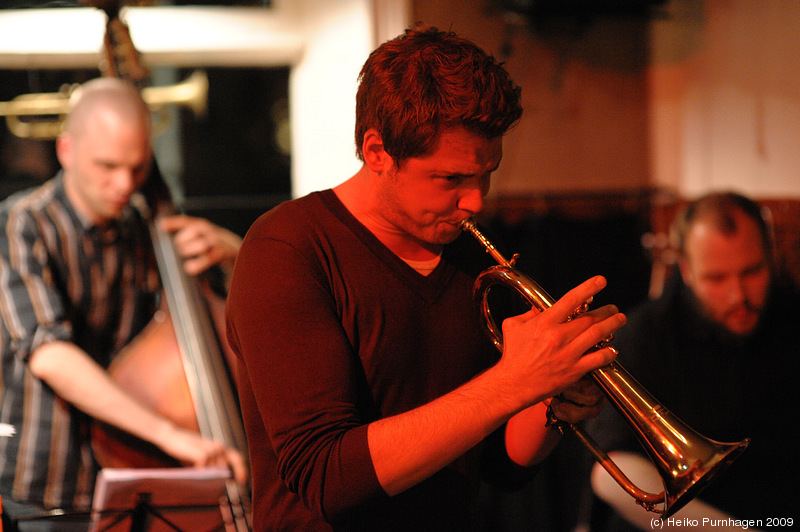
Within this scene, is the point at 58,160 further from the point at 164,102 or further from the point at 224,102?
the point at 224,102

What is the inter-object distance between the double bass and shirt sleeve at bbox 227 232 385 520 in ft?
3.04

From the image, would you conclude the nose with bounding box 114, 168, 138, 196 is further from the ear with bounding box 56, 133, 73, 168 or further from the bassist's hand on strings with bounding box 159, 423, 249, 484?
the bassist's hand on strings with bounding box 159, 423, 249, 484

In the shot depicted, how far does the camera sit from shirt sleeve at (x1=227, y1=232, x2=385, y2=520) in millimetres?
1058

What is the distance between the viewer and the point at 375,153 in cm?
124

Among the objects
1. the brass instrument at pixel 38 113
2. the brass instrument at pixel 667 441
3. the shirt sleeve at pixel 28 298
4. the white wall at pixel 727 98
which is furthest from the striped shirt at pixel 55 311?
the white wall at pixel 727 98

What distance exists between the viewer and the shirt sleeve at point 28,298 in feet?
6.46

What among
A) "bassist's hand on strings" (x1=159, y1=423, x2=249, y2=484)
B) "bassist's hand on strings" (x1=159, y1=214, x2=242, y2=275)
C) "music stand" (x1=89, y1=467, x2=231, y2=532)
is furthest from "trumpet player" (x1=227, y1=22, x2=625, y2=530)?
"bassist's hand on strings" (x1=159, y1=214, x2=242, y2=275)

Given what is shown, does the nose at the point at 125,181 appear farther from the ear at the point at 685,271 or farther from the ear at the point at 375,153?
the ear at the point at 685,271

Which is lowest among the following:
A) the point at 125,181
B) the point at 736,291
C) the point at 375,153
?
the point at 736,291

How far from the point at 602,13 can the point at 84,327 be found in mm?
2336

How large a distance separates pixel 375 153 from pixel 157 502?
994mm

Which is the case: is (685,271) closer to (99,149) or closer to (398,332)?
(398,332)

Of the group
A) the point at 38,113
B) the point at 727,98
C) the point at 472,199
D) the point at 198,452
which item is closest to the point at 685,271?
the point at 727,98

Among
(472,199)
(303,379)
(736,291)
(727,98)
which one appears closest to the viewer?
(303,379)
